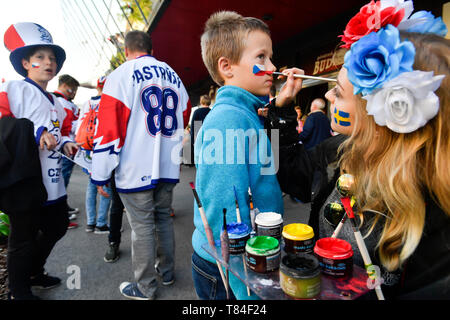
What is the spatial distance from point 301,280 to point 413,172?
501mm

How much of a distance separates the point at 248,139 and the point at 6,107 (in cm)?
208

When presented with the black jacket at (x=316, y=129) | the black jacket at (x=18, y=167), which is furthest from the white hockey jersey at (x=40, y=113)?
the black jacket at (x=316, y=129)

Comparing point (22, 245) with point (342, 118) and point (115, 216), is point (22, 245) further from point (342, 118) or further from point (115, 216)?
point (342, 118)

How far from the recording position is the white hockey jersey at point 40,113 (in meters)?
2.08

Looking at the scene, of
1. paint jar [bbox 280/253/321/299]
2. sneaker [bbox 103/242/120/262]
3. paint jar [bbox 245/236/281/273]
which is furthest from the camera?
sneaker [bbox 103/242/120/262]

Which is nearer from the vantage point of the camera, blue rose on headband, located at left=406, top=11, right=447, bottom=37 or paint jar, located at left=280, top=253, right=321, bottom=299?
paint jar, located at left=280, top=253, right=321, bottom=299

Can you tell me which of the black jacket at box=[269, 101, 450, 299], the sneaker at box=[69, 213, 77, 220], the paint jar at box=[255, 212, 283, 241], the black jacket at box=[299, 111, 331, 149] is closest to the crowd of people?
the black jacket at box=[269, 101, 450, 299]

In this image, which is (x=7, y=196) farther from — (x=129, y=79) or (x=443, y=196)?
(x=443, y=196)

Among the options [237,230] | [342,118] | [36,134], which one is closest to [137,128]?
[36,134]

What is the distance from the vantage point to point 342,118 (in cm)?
106

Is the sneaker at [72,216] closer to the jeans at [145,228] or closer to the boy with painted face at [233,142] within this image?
the jeans at [145,228]

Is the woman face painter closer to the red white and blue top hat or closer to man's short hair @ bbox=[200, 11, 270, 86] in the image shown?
man's short hair @ bbox=[200, 11, 270, 86]

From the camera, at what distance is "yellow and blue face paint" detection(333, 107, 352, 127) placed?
3.43 feet
